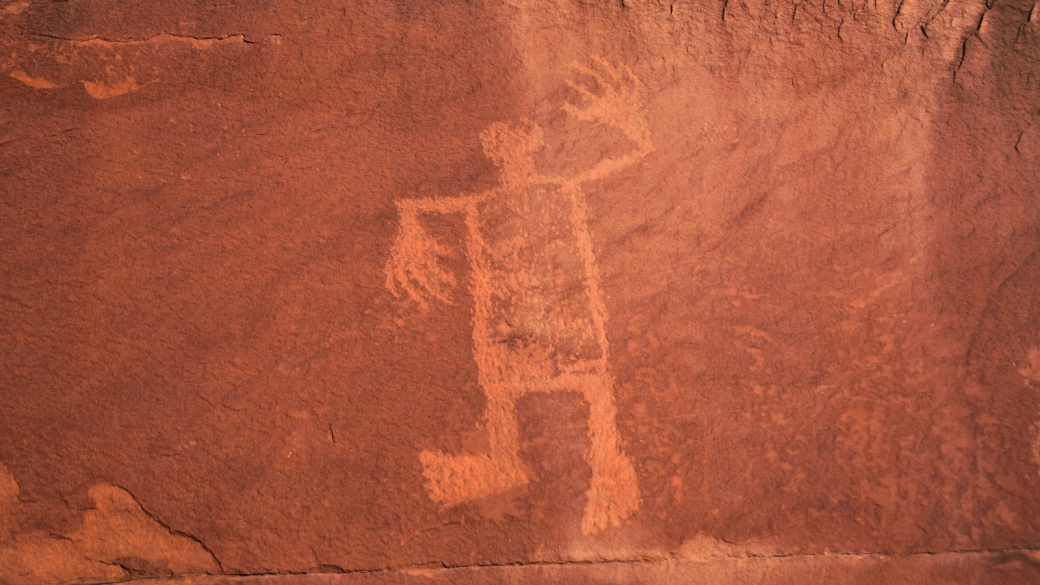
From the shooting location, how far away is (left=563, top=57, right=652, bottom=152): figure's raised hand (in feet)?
5.22

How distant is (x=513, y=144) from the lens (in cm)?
158

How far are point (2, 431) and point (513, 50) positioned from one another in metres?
1.38

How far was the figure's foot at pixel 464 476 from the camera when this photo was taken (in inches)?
59.1

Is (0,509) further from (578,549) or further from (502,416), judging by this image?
(578,549)

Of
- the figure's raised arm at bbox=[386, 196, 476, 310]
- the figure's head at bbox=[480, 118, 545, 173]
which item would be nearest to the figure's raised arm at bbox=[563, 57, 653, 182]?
the figure's head at bbox=[480, 118, 545, 173]

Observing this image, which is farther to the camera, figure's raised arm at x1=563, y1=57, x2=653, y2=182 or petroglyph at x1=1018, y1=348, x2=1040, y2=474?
figure's raised arm at x1=563, y1=57, x2=653, y2=182

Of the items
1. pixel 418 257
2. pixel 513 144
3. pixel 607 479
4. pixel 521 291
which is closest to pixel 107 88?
pixel 418 257

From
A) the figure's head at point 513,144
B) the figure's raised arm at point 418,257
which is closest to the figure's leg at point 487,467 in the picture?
the figure's raised arm at point 418,257

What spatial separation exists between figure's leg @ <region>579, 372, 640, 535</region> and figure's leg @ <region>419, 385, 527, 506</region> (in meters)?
0.16

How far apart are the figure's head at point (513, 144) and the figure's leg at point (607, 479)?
58cm

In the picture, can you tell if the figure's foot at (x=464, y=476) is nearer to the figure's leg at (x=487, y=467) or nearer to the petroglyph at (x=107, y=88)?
the figure's leg at (x=487, y=467)

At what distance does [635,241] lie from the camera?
5.15 feet

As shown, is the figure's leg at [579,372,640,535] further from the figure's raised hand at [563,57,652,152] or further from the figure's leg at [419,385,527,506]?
the figure's raised hand at [563,57,652,152]

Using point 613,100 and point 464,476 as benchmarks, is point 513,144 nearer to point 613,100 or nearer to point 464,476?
point 613,100
